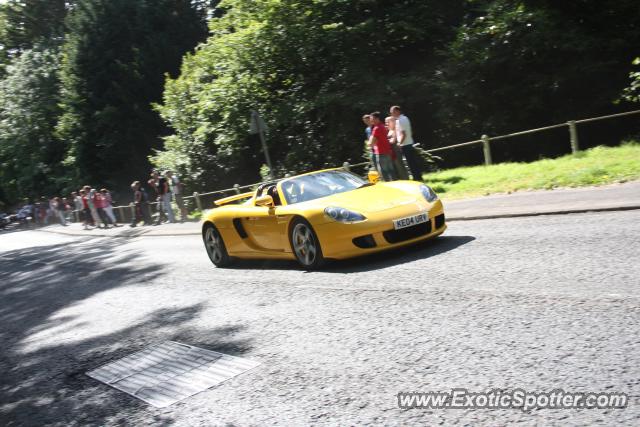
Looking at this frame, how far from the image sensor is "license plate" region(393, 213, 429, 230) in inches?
295

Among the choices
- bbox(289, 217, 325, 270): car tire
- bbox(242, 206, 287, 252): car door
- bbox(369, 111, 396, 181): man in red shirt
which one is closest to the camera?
bbox(289, 217, 325, 270): car tire

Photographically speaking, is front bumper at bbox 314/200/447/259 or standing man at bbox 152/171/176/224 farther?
standing man at bbox 152/171/176/224

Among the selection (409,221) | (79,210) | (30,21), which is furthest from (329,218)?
(30,21)

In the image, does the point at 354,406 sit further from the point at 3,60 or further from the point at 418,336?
the point at 3,60

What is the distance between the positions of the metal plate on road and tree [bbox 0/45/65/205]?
145 ft

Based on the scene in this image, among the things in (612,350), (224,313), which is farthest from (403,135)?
(612,350)

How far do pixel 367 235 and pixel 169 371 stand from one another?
10.1 feet

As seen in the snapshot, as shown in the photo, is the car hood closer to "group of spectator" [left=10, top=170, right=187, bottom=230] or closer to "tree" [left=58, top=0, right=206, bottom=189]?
"group of spectator" [left=10, top=170, right=187, bottom=230]

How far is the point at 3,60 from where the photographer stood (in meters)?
58.8

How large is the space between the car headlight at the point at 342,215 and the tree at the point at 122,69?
33.3 meters

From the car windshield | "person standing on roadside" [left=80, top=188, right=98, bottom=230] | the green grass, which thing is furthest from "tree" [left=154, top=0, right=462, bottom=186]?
the car windshield

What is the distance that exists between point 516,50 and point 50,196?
43.2 m

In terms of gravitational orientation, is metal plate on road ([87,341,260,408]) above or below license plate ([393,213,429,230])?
below

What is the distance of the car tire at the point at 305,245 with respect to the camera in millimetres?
7844
